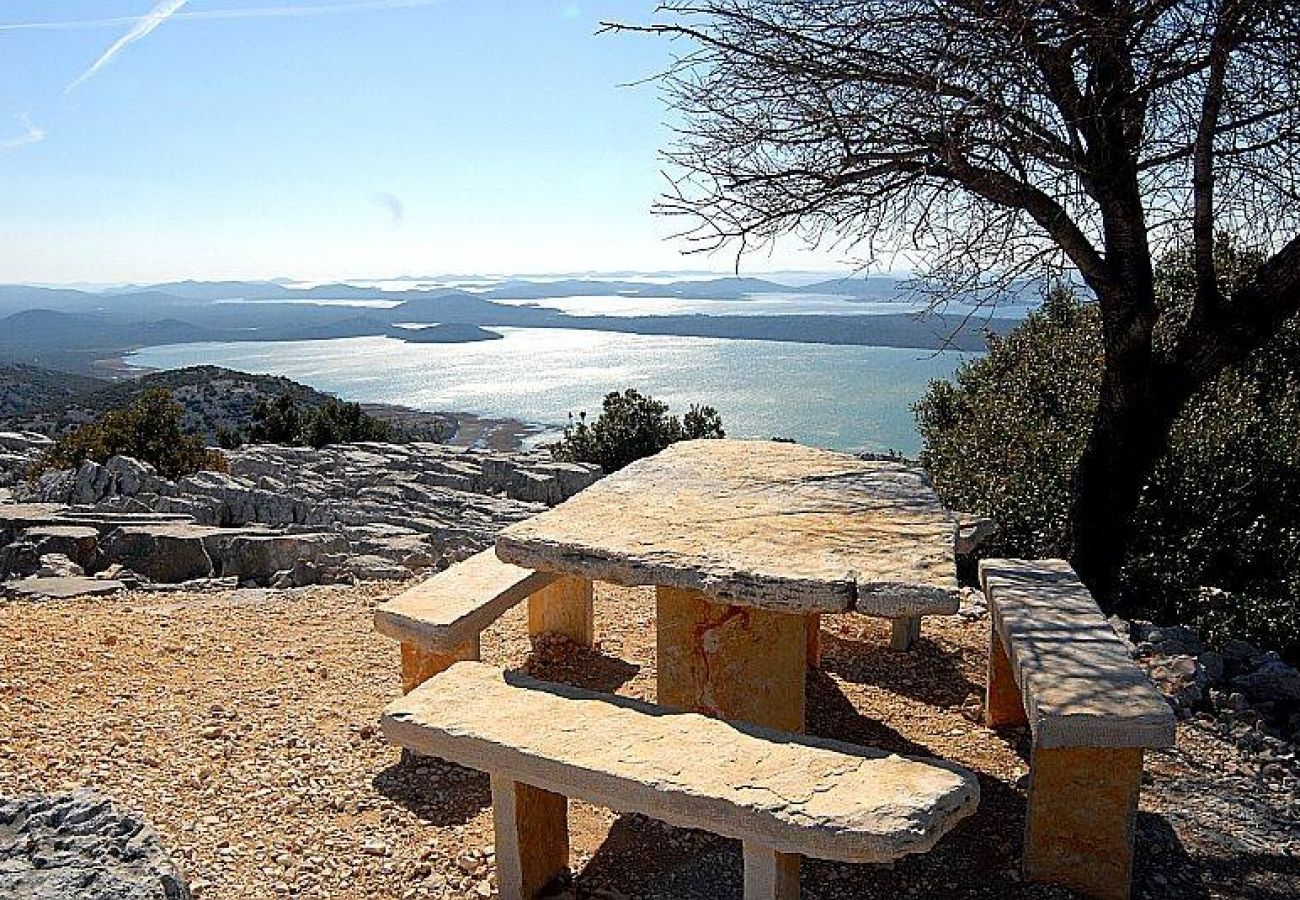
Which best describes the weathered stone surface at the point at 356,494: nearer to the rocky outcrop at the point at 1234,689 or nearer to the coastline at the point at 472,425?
the rocky outcrop at the point at 1234,689

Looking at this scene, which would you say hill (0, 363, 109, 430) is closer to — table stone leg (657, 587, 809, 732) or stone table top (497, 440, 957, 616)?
stone table top (497, 440, 957, 616)

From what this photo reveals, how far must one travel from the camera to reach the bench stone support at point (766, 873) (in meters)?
2.88

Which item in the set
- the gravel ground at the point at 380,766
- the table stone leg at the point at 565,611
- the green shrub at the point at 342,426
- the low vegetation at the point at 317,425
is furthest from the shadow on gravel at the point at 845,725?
the low vegetation at the point at 317,425

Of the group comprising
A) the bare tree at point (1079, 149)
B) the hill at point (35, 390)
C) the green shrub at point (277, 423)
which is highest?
the bare tree at point (1079, 149)

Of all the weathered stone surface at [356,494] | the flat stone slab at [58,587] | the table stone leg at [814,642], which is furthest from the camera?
the weathered stone surface at [356,494]

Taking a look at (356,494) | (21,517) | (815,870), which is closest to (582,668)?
(815,870)

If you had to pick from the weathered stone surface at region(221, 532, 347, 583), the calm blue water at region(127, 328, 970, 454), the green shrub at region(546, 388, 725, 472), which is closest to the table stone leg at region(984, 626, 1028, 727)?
the calm blue water at region(127, 328, 970, 454)

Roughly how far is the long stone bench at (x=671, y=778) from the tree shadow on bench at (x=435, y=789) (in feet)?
2.14

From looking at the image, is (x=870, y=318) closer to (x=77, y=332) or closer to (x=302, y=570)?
(x=302, y=570)

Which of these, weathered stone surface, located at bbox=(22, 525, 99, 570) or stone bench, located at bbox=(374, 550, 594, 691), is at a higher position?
stone bench, located at bbox=(374, 550, 594, 691)

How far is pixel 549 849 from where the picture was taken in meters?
3.56

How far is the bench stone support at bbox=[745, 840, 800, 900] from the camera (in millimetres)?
2875

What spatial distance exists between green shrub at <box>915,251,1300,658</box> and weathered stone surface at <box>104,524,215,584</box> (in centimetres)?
622

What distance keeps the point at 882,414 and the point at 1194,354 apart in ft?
79.2
